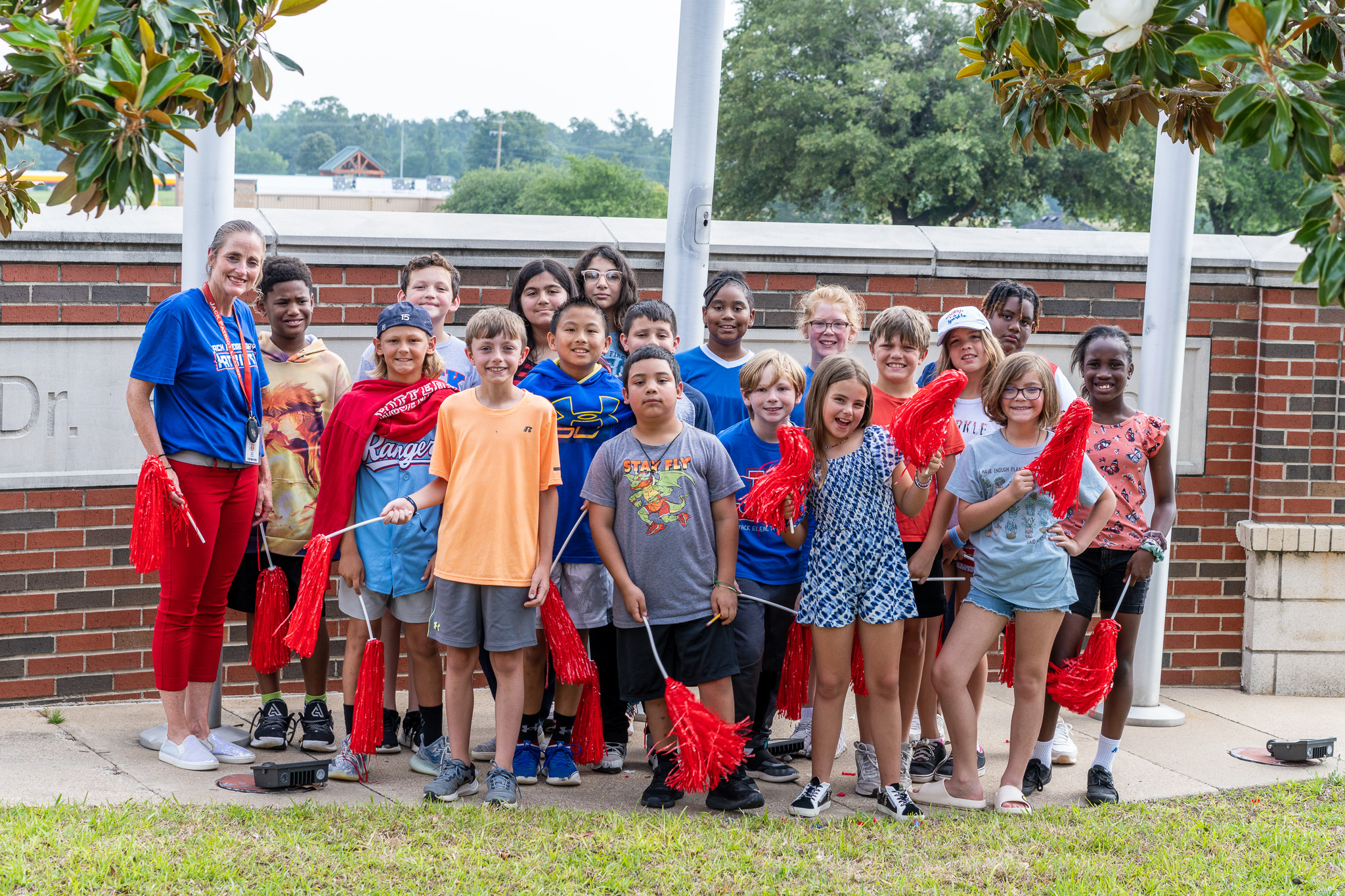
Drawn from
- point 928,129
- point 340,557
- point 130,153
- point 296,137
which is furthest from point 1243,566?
point 296,137

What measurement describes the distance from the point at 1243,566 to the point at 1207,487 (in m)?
0.46

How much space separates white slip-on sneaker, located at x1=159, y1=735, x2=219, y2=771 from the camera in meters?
4.50

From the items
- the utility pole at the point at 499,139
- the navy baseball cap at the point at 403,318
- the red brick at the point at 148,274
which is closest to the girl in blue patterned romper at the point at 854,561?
the navy baseball cap at the point at 403,318

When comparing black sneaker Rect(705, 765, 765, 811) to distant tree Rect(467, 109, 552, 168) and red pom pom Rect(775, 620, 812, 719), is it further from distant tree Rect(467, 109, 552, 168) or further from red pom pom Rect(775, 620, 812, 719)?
distant tree Rect(467, 109, 552, 168)

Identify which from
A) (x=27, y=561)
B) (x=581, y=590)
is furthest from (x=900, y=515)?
(x=27, y=561)

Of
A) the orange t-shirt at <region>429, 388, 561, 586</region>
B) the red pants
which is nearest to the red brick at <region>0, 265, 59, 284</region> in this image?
the red pants

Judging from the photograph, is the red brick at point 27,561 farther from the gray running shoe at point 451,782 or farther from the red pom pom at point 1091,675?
the red pom pom at point 1091,675

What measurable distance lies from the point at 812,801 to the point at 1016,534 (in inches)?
46.3

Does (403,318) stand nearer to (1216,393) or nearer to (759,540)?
(759,540)

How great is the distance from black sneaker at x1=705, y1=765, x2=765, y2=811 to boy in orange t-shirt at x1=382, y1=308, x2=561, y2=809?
0.69m

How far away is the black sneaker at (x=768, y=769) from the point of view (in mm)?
4672

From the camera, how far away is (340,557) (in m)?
4.53

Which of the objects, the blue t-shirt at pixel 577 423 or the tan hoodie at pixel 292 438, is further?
the tan hoodie at pixel 292 438

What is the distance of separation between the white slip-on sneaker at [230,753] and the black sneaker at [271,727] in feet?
0.34
